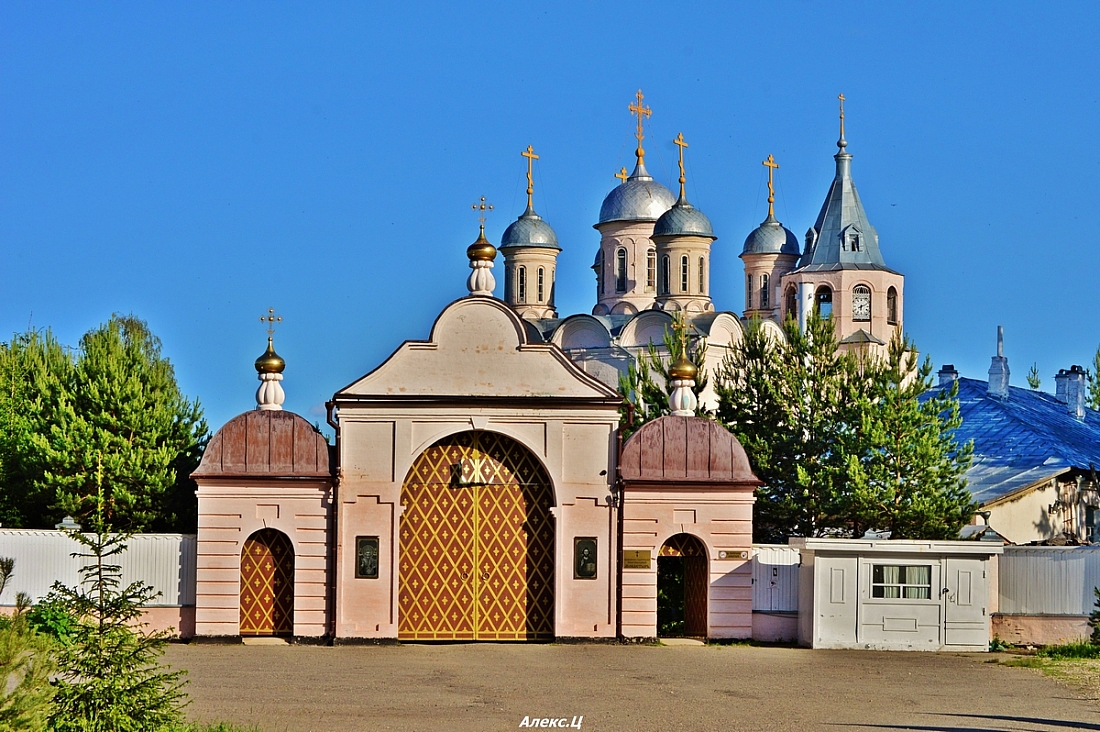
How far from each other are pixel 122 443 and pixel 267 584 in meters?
5.66

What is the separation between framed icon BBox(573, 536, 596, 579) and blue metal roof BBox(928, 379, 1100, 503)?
10495mm

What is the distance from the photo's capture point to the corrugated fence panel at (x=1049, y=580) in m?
25.4

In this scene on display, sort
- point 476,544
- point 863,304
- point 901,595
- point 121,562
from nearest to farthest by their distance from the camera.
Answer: point 901,595
point 476,544
point 121,562
point 863,304

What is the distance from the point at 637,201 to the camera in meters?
55.9

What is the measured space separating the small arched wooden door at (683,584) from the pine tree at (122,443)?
28.0 feet

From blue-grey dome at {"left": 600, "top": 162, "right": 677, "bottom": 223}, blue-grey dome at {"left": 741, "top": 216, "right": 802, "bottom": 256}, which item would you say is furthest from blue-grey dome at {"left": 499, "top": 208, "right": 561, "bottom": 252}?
blue-grey dome at {"left": 741, "top": 216, "right": 802, "bottom": 256}

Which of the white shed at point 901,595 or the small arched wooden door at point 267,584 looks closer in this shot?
the white shed at point 901,595

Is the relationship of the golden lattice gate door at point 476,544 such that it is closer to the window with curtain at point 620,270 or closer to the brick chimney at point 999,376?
the brick chimney at point 999,376

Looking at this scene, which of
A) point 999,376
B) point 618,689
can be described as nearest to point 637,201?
point 999,376

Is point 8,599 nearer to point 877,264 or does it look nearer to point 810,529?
point 810,529

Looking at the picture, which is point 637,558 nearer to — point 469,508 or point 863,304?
point 469,508

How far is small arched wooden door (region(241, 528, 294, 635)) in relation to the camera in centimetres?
2548

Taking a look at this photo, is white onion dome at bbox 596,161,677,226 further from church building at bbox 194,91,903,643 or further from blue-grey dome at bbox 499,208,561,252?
church building at bbox 194,91,903,643

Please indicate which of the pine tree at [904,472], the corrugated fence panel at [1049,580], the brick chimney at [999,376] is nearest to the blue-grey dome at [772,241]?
the brick chimney at [999,376]
